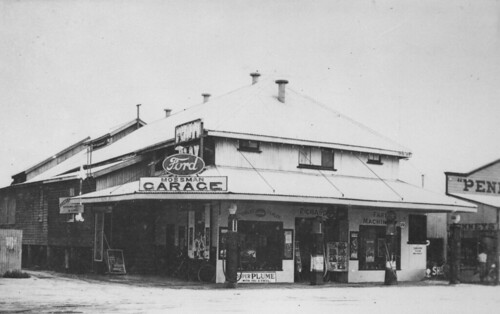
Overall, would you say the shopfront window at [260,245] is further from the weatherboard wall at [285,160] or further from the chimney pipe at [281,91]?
the chimney pipe at [281,91]

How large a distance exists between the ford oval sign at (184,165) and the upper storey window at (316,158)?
5.15 m

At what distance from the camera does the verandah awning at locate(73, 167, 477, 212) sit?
22.5m

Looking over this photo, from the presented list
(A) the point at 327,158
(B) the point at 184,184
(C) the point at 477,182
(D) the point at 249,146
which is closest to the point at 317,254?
(D) the point at 249,146

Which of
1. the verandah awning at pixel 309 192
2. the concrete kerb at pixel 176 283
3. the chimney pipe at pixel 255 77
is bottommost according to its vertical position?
the concrete kerb at pixel 176 283

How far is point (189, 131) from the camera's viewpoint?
81.9ft

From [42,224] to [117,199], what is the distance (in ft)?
38.8

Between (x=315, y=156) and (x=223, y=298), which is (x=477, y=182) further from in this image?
(x=223, y=298)

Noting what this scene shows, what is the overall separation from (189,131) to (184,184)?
310 cm

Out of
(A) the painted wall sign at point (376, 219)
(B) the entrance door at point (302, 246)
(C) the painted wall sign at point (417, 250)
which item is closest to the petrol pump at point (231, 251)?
(B) the entrance door at point (302, 246)

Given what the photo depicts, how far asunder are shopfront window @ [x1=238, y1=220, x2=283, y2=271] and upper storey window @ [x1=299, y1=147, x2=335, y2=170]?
9.65ft

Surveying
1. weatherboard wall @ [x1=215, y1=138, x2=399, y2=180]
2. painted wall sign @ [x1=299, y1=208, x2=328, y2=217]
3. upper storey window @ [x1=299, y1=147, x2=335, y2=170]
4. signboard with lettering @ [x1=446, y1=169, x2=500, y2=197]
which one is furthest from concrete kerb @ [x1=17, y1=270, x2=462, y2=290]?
upper storey window @ [x1=299, y1=147, x2=335, y2=170]

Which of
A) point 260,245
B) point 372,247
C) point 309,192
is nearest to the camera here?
point 309,192

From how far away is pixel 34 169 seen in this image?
43.3 m

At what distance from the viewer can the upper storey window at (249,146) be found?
25.3 meters
